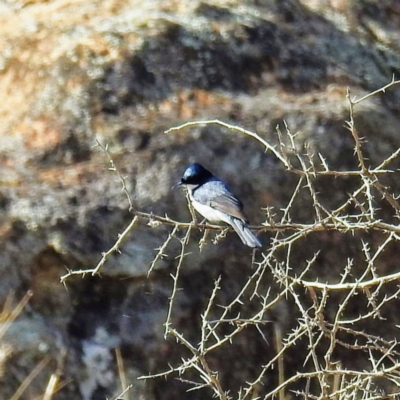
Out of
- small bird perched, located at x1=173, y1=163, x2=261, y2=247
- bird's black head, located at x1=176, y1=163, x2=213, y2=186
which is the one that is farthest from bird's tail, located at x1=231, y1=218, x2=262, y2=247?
bird's black head, located at x1=176, y1=163, x2=213, y2=186

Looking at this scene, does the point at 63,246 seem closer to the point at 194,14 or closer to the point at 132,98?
the point at 132,98

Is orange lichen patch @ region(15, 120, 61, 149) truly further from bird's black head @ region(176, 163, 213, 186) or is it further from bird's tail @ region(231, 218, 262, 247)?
bird's tail @ region(231, 218, 262, 247)

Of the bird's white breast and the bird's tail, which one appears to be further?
the bird's white breast

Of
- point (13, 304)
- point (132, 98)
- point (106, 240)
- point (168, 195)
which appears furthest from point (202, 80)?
point (13, 304)

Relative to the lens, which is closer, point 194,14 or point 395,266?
point 395,266

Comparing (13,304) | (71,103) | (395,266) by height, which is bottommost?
(395,266)
